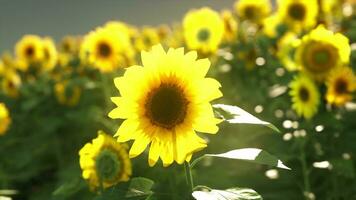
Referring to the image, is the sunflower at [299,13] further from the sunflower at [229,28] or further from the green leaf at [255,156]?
the green leaf at [255,156]

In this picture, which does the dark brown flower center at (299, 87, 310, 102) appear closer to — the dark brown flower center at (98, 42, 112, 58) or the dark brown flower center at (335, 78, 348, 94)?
the dark brown flower center at (335, 78, 348, 94)

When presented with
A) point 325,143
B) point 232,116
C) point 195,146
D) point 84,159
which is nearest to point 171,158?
point 195,146

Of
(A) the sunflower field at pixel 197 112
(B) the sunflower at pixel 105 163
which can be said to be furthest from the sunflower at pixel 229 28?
(B) the sunflower at pixel 105 163

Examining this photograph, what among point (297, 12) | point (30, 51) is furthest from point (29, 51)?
point (297, 12)

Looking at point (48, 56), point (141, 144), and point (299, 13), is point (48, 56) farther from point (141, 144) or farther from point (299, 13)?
point (141, 144)

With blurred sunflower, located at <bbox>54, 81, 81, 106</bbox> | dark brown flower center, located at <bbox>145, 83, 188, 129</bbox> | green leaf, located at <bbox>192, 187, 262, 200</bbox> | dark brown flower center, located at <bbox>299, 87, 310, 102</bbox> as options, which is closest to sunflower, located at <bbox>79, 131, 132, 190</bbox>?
dark brown flower center, located at <bbox>145, 83, 188, 129</bbox>

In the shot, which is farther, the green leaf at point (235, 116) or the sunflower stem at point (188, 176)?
the sunflower stem at point (188, 176)
